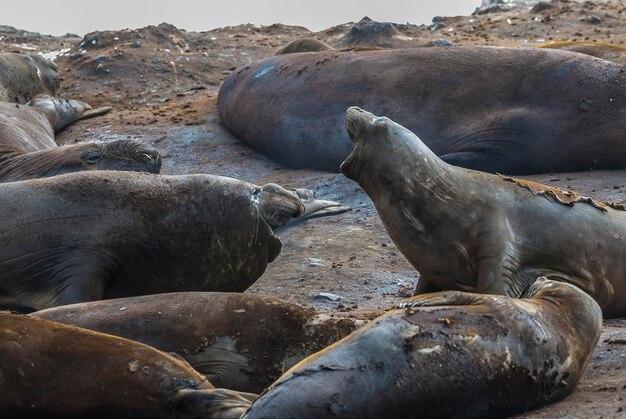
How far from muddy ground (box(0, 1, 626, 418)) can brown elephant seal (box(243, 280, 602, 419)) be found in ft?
0.61

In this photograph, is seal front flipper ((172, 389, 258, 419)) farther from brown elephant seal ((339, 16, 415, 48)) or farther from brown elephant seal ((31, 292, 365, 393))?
brown elephant seal ((339, 16, 415, 48))

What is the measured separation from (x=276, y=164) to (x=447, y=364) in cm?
722

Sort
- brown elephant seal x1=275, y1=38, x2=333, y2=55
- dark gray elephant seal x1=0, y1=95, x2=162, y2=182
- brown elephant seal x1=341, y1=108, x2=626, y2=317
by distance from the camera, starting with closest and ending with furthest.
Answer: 1. brown elephant seal x1=341, y1=108, x2=626, y2=317
2. dark gray elephant seal x1=0, y1=95, x2=162, y2=182
3. brown elephant seal x1=275, y1=38, x2=333, y2=55

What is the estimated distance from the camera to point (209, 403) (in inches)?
196

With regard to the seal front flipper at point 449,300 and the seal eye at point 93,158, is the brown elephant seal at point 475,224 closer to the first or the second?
the seal front flipper at point 449,300

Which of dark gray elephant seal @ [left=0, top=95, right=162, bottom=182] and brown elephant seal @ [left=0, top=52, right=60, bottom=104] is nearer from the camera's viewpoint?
dark gray elephant seal @ [left=0, top=95, right=162, bottom=182]

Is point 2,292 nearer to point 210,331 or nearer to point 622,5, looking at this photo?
point 210,331

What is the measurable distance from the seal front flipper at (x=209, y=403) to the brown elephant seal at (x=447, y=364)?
0.26m

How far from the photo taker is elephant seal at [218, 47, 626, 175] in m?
10.8

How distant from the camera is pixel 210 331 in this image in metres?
5.82

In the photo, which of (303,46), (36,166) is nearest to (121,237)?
(36,166)

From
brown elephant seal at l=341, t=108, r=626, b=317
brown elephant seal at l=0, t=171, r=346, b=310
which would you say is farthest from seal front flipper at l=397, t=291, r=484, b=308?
brown elephant seal at l=0, t=171, r=346, b=310

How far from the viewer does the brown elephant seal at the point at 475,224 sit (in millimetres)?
7180

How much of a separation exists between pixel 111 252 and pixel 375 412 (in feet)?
9.88
